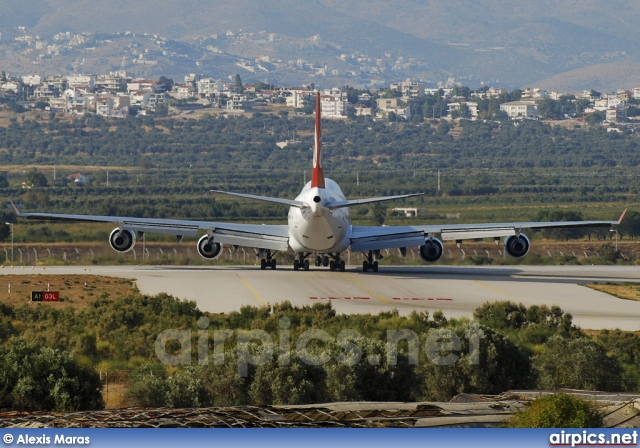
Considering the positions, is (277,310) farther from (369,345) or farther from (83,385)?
(83,385)

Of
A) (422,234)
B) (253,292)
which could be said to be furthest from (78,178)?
(253,292)

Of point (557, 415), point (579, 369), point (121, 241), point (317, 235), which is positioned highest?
point (317, 235)

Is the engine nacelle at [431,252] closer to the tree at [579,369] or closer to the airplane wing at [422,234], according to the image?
the airplane wing at [422,234]

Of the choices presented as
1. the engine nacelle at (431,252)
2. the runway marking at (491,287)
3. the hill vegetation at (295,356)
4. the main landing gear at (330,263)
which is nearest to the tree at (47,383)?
the hill vegetation at (295,356)

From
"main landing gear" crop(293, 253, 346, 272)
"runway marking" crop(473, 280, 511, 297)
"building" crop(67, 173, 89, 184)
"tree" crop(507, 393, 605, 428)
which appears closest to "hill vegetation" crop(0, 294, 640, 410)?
"tree" crop(507, 393, 605, 428)

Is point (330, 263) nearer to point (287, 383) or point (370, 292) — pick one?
point (370, 292)

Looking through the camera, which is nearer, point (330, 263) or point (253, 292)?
point (253, 292)

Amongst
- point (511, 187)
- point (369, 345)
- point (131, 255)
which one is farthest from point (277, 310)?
point (511, 187)

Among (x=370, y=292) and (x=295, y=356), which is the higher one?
(x=295, y=356)
